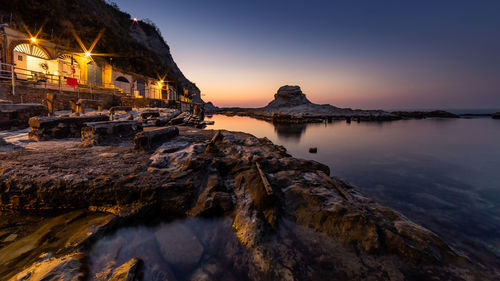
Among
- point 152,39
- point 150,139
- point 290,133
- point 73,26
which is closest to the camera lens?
point 150,139

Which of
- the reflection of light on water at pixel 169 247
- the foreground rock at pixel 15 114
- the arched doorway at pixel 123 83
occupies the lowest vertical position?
the reflection of light on water at pixel 169 247

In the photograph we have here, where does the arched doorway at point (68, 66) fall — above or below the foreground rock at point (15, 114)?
above

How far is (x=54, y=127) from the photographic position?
762cm

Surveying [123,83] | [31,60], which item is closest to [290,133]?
[123,83]

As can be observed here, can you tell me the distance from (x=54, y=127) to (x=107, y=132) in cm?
270

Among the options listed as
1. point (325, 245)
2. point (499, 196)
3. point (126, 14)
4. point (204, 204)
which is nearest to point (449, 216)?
point (499, 196)

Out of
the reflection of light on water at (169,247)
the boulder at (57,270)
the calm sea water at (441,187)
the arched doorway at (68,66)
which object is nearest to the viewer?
the boulder at (57,270)

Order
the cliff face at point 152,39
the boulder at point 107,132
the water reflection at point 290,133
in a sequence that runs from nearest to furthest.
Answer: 1. the boulder at point 107,132
2. the water reflection at point 290,133
3. the cliff face at point 152,39

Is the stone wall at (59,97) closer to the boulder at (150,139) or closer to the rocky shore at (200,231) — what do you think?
the boulder at (150,139)

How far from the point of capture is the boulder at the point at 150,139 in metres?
6.20

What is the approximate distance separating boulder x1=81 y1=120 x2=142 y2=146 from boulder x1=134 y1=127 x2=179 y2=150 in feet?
5.07

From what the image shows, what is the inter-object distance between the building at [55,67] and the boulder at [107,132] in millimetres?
13890

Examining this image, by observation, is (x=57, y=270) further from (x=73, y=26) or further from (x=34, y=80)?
(x=73, y=26)

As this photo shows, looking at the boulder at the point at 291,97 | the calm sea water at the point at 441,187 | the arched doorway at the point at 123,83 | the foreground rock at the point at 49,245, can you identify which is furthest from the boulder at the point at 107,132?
the boulder at the point at 291,97
